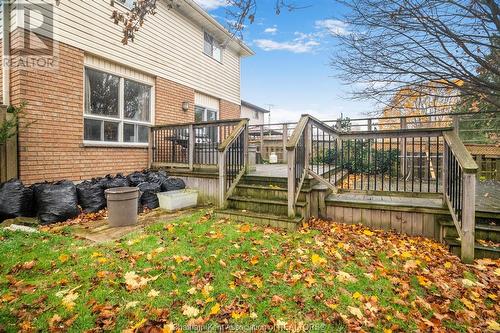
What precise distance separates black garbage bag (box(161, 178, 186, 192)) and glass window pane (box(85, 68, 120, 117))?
8.01 ft

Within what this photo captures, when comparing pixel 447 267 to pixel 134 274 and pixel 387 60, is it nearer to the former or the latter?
pixel 387 60

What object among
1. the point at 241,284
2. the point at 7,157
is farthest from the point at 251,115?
the point at 241,284

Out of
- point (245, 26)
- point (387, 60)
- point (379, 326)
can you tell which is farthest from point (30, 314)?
point (387, 60)

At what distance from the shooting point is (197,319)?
216cm

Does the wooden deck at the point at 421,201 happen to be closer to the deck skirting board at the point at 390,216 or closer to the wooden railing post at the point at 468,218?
the deck skirting board at the point at 390,216

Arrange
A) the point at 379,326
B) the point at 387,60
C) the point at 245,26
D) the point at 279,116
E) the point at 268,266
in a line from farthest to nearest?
the point at 279,116
the point at 387,60
the point at 268,266
the point at 245,26
the point at 379,326

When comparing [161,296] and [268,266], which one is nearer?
[161,296]

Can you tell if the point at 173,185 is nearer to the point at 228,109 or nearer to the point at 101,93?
the point at 101,93

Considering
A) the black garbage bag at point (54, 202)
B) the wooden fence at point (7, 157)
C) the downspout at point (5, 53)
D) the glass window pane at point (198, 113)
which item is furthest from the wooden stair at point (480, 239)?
the glass window pane at point (198, 113)

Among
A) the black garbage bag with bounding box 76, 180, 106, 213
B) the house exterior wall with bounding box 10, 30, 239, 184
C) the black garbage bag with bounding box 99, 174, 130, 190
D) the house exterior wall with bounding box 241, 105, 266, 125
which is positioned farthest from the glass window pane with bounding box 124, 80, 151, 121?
the house exterior wall with bounding box 241, 105, 266, 125

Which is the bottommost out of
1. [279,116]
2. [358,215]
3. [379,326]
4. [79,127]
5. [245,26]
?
[379,326]

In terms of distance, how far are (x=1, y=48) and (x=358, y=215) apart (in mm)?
8288

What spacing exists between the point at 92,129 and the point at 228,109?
643cm

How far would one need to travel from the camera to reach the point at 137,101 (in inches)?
303
